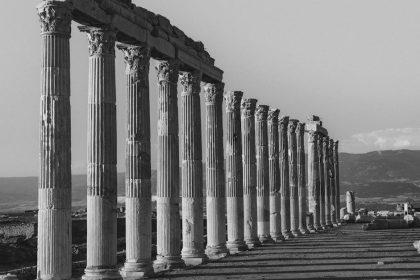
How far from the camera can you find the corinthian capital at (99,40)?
2170 centimetres

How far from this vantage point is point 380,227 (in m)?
53.6

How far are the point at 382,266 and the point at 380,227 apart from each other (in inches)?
1131

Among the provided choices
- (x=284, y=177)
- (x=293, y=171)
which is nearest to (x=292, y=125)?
(x=293, y=171)

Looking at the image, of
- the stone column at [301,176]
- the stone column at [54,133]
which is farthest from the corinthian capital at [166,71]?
the stone column at [301,176]

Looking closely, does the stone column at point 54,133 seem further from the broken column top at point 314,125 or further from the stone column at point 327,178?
the stone column at point 327,178

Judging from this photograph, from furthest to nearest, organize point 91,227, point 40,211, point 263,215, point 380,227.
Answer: point 380,227, point 263,215, point 91,227, point 40,211

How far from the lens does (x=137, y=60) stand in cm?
2433

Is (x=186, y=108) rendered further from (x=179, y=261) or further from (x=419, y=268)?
(x=419, y=268)

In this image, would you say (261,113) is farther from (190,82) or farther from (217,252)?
(217,252)

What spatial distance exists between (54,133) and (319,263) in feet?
43.4

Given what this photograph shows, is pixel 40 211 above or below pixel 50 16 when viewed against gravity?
below

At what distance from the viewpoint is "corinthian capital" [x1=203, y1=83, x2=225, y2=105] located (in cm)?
3259

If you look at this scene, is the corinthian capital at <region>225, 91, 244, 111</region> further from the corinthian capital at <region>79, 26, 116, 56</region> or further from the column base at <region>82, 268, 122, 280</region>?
the column base at <region>82, 268, 122, 280</region>

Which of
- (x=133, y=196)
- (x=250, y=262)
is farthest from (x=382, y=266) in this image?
(x=133, y=196)
